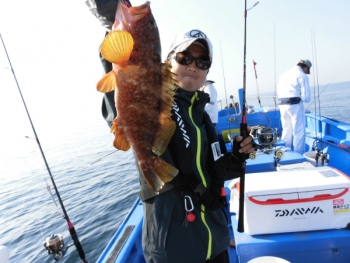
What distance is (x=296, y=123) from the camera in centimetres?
621

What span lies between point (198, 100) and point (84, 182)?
1034 cm

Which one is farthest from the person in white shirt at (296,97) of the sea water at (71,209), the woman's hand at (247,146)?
the woman's hand at (247,146)

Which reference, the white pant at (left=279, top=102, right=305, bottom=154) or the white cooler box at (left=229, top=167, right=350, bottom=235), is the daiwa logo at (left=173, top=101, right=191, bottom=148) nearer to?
the white cooler box at (left=229, top=167, right=350, bottom=235)

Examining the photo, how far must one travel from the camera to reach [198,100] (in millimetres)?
1817

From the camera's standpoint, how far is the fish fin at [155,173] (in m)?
1.14

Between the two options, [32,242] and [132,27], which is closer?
[132,27]

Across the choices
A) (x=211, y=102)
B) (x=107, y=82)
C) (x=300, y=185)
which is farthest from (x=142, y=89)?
(x=211, y=102)

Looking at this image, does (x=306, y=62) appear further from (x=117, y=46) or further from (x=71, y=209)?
(x=71, y=209)

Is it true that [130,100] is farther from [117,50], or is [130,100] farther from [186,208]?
[186,208]

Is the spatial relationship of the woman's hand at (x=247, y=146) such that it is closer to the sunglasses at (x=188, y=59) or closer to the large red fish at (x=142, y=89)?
the sunglasses at (x=188, y=59)

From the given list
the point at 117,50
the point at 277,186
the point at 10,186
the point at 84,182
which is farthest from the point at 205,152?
the point at 10,186

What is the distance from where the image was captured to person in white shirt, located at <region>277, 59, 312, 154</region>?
20.0ft

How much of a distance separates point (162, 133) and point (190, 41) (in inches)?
33.1

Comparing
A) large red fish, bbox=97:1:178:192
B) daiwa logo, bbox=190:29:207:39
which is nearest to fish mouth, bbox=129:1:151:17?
large red fish, bbox=97:1:178:192
